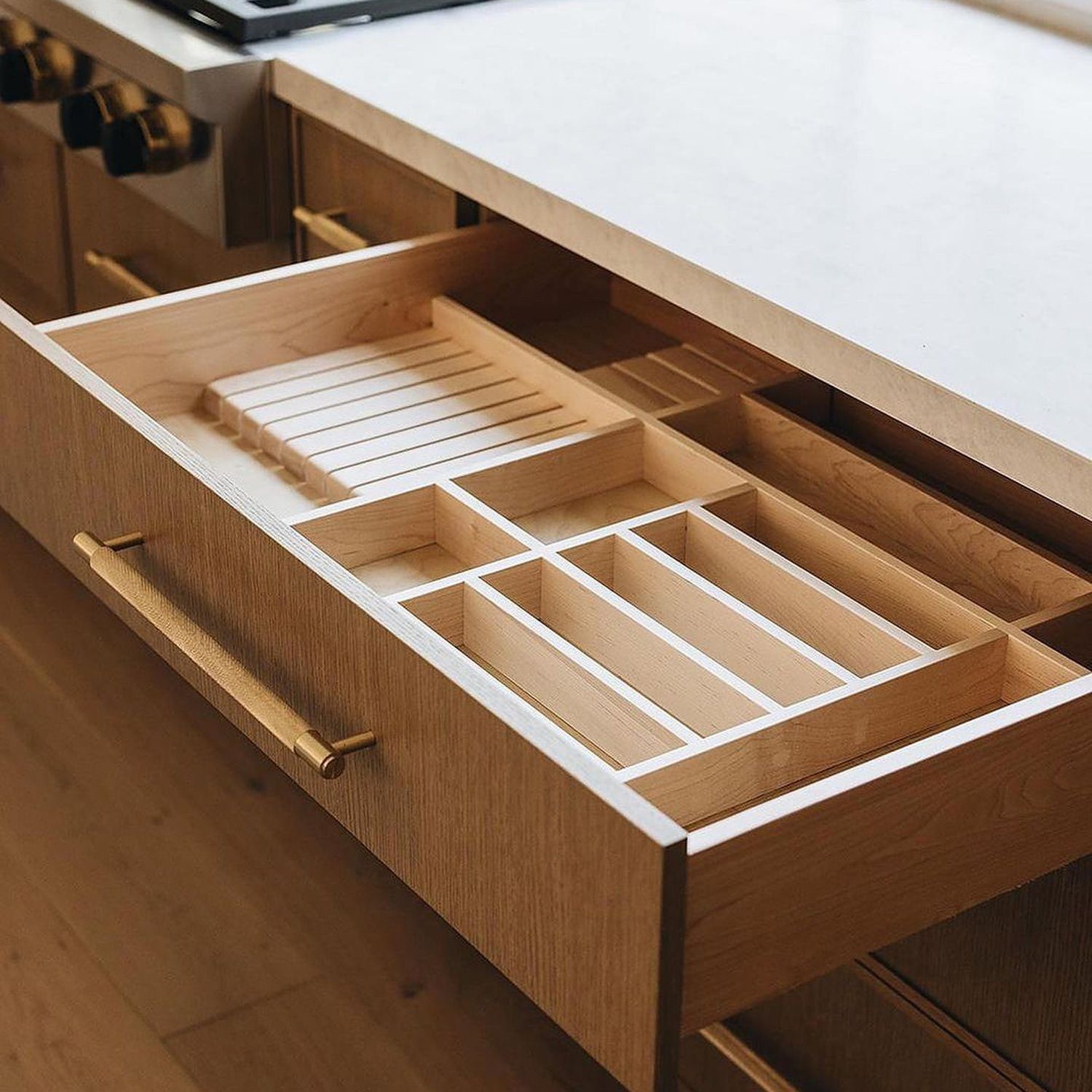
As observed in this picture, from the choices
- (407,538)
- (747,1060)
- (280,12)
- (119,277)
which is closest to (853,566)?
(407,538)

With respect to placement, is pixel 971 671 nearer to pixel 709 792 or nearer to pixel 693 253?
pixel 709 792

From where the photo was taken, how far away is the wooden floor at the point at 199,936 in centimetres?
155

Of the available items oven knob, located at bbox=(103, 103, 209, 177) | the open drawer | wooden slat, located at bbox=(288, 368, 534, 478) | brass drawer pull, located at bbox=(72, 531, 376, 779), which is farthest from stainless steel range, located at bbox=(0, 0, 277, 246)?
brass drawer pull, located at bbox=(72, 531, 376, 779)

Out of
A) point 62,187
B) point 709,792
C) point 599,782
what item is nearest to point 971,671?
point 709,792

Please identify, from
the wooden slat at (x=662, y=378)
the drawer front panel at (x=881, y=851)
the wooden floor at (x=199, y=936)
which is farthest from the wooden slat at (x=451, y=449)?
the wooden floor at (x=199, y=936)

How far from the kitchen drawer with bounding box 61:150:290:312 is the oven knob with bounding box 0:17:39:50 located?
5.1 inches

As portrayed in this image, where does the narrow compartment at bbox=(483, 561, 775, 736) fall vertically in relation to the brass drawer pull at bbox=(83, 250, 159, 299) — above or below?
above

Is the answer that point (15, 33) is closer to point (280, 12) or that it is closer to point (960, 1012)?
point (280, 12)

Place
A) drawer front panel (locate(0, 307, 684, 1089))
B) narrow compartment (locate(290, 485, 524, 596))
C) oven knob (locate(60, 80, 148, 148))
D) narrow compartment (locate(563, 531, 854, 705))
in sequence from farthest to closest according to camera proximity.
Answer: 1. oven knob (locate(60, 80, 148, 148))
2. narrow compartment (locate(290, 485, 524, 596))
3. narrow compartment (locate(563, 531, 854, 705))
4. drawer front panel (locate(0, 307, 684, 1089))

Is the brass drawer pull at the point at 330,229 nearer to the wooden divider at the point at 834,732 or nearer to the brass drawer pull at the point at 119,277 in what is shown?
the brass drawer pull at the point at 119,277

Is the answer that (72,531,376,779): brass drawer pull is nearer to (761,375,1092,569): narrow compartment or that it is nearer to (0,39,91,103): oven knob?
(761,375,1092,569): narrow compartment

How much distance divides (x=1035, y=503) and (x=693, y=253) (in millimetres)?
300

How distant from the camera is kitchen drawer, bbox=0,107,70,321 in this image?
196cm

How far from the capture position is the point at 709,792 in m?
0.89
